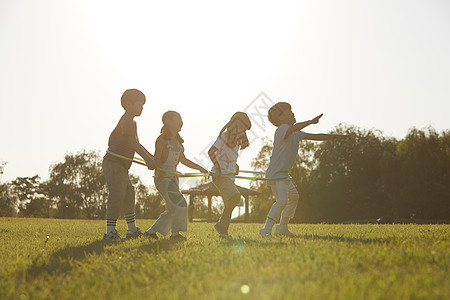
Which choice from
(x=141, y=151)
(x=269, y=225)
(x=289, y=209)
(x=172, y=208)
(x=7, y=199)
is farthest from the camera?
(x=7, y=199)

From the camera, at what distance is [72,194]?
63344mm

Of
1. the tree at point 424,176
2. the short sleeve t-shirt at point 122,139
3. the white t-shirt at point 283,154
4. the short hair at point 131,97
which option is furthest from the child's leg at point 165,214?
the tree at point 424,176

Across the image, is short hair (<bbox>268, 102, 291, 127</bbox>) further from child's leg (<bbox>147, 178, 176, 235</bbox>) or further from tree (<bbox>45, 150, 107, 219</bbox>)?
tree (<bbox>45, 150, 107, 219</bbox>)

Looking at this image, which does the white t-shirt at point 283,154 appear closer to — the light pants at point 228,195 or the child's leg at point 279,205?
the child's leg at point 279,205

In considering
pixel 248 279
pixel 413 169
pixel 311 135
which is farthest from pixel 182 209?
pixel 413 169

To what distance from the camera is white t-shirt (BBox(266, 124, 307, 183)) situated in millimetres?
7156

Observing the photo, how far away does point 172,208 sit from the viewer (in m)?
6.79

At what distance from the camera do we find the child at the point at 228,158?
22.6ft

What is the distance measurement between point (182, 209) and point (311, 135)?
9.00ft

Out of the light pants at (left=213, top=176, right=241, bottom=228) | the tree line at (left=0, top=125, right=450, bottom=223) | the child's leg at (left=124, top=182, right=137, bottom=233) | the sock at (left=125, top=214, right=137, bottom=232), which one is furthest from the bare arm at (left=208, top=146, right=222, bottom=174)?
the tree line at (left=0, top=125, right=450, bottom=223)

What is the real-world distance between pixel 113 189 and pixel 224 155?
2061 mm

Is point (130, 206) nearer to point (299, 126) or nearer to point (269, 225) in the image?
point (269, 225)

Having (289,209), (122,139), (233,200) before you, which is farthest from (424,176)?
(122,139)

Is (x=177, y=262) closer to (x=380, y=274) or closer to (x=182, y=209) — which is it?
(x=380, y=274)
